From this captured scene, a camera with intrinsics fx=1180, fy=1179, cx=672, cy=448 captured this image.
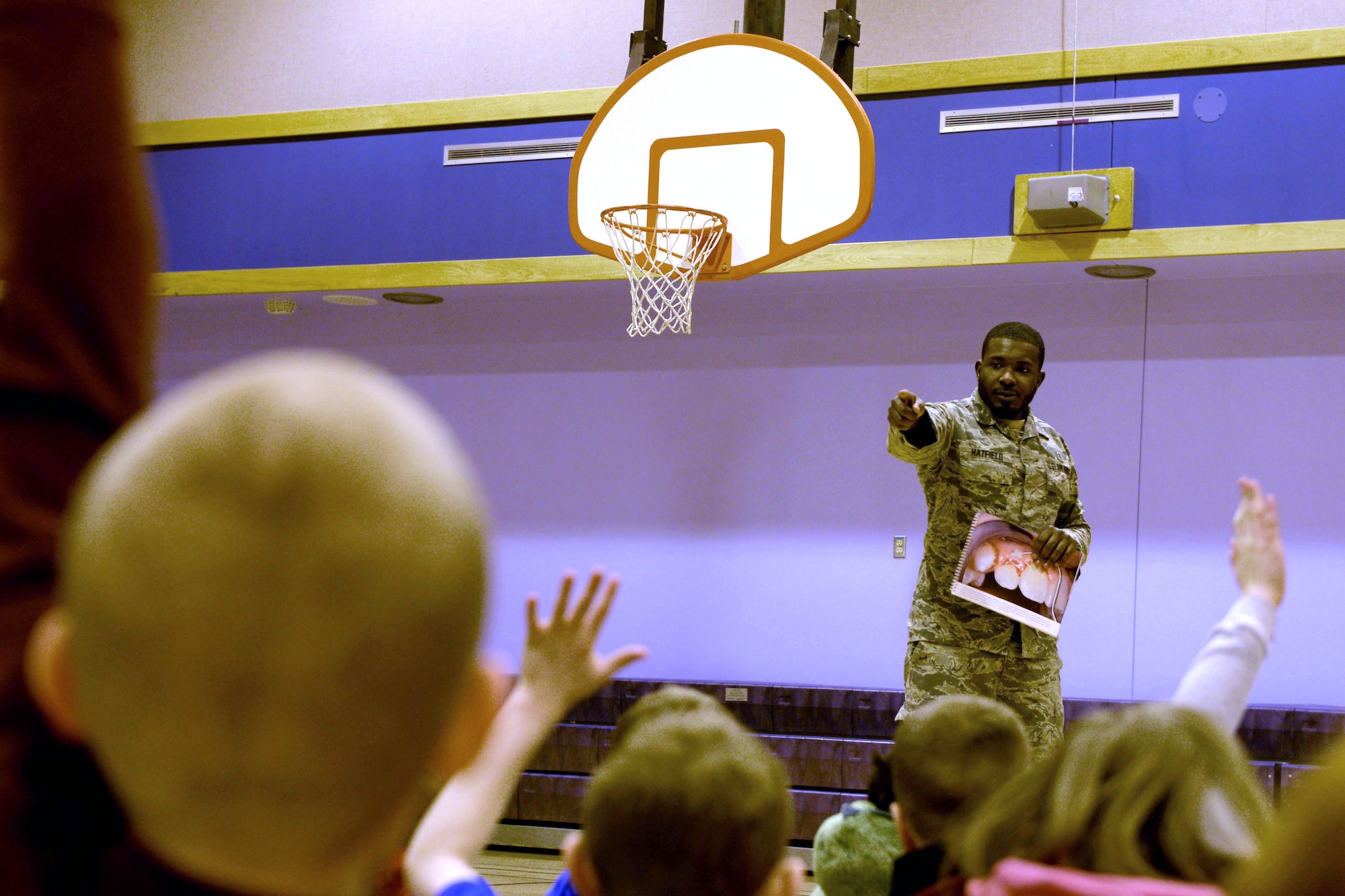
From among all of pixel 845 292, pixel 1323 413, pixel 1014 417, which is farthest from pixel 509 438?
pixel 1323 413

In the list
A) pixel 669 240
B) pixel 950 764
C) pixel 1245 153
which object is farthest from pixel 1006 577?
pixel 1245 153

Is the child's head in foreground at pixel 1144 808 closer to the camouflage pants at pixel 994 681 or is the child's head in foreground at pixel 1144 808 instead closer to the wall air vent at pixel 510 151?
the camouflage pants at pixel 994 681

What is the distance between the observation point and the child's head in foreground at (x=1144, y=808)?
0.97 metres

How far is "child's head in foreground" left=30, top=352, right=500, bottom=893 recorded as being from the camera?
0.44 metres

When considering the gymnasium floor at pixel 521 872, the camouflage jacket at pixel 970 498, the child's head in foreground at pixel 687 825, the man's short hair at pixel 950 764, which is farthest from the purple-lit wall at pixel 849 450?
the child's head in foreground at pixel 687 825

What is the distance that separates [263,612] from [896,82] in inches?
A: 203

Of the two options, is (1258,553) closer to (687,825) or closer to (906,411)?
(687,825)

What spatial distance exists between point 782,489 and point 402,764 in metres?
Answer: 5.58

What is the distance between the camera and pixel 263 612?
44 cm

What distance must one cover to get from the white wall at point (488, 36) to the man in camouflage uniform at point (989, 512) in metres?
2.64

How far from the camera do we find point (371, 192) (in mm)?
5906

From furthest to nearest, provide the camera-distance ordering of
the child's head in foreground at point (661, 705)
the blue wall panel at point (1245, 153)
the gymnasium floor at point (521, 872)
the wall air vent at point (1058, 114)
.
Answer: the wall air vent at point (1058, 114)
the blue wall panel at point (1245, 153)
the gymnasium floor at point (521, 872)
the child's head in foreground at point (661, 705)

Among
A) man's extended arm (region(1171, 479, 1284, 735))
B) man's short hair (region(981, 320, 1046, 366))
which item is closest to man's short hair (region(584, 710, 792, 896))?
man's extended arm (region(1171, 479, 1284, 735))

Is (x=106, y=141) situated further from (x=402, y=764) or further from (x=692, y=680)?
(x=692, y=680)
